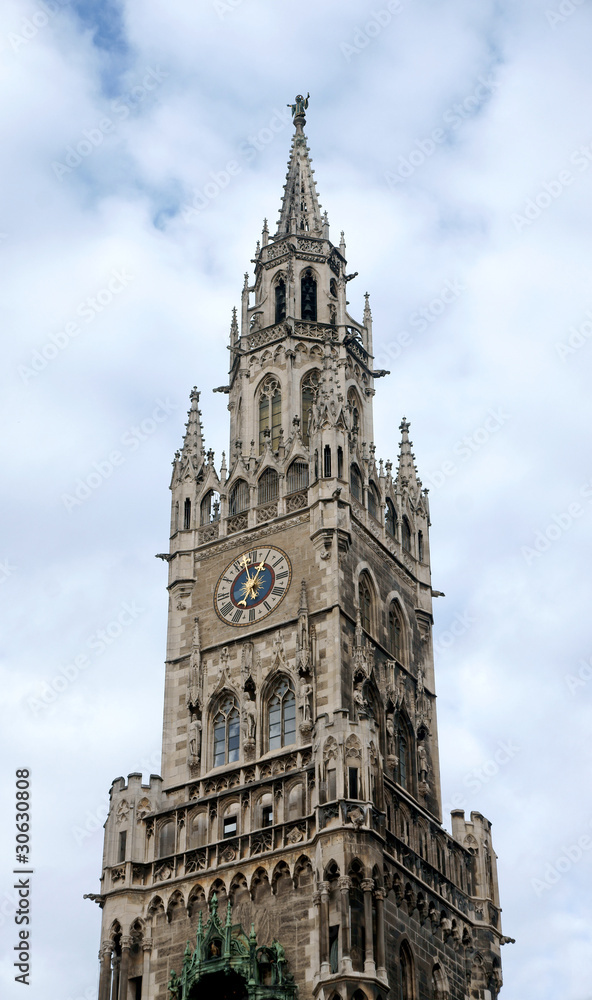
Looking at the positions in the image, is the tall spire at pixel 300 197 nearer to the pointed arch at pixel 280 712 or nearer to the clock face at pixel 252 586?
the clock face at pixel 252 586

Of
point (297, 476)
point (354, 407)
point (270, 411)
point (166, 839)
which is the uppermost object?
point (354, 407)

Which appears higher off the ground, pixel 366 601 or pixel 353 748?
pixel 366 601

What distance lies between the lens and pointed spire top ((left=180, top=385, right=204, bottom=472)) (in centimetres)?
6162

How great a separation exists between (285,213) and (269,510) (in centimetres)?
1732

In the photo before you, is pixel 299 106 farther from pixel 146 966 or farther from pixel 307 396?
pixel 146 966

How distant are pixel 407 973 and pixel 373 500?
17781 millimetres

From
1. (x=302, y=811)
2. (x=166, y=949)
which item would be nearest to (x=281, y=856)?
(x=302, y=811)

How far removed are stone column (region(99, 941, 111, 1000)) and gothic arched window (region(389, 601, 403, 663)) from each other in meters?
13.8

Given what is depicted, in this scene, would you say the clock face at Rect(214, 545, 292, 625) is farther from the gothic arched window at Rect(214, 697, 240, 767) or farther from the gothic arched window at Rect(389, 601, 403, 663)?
the gothic arched window at Rect(389, 601, 403, 663)

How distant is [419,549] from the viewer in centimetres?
6197


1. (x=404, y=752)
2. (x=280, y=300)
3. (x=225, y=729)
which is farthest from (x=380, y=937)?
(x=280, y=300)

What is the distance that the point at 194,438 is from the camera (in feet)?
205

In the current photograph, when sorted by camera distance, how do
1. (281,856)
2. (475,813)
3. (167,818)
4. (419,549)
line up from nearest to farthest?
(281,856)
(167,818)
(475,813)
(419,549)

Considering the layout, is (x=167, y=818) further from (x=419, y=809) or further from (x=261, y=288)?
(x=261, y=288)
